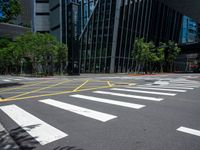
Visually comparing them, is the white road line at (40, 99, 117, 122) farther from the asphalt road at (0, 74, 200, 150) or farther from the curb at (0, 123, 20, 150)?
Answer: the curb at (0, 123, 20, 150)

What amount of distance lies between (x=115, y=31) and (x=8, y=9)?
87.8ft

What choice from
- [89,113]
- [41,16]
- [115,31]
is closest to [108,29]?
[115,31]

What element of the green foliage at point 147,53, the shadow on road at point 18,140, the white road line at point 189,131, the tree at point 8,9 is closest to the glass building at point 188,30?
the green foliage at point 147,53

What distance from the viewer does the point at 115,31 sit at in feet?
132

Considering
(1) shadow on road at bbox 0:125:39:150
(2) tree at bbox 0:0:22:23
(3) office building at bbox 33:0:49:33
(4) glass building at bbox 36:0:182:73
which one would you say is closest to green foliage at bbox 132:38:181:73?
→ (4) glass building at bbox 36:0:182:73

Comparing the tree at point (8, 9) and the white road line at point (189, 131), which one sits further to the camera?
the tree at point (8, 9)

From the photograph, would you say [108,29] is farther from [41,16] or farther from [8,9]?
[41,16]

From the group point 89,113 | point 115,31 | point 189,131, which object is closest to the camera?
point 189,131

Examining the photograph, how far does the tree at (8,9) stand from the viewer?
51.5ft

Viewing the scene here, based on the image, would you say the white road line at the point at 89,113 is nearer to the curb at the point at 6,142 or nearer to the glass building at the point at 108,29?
the curb at the point at 6,142

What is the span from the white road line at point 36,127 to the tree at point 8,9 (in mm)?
11316

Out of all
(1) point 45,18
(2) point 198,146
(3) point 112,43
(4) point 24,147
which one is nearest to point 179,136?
(2) point 198,146

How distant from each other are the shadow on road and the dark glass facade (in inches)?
1430

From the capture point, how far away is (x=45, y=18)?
68.4 metres
